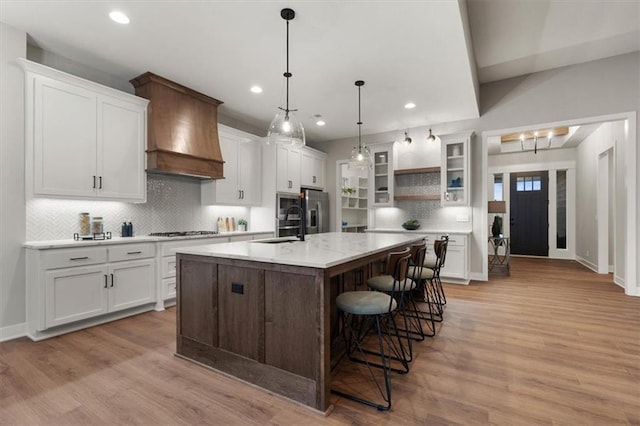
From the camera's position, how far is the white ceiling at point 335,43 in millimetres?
2602

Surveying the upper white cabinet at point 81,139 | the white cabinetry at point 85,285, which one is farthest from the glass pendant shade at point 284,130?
the white cabinetry at point 85,285

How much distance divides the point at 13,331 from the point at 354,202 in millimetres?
5993

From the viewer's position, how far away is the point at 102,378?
7.16ft

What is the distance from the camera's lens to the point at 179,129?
4066 millimetres

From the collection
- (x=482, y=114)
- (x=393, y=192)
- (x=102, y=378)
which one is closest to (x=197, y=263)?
(x=102, y=378)

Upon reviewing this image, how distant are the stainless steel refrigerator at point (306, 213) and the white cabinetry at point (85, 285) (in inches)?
90.7

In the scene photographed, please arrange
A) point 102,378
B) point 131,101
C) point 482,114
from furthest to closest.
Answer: point 482,114
point 131,101
point 102,378

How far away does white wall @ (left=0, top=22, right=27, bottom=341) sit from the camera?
9.43 ft

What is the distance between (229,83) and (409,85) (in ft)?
7.74

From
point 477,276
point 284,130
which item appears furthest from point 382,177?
point 284,130

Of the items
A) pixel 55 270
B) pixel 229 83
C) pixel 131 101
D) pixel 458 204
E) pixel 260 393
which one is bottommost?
pixel 260 393

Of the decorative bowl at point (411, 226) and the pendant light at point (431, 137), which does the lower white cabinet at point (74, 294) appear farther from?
the pendant light at point (431, 137)

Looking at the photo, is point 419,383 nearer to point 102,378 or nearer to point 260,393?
point 260,393

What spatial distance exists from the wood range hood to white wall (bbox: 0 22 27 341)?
113cm
